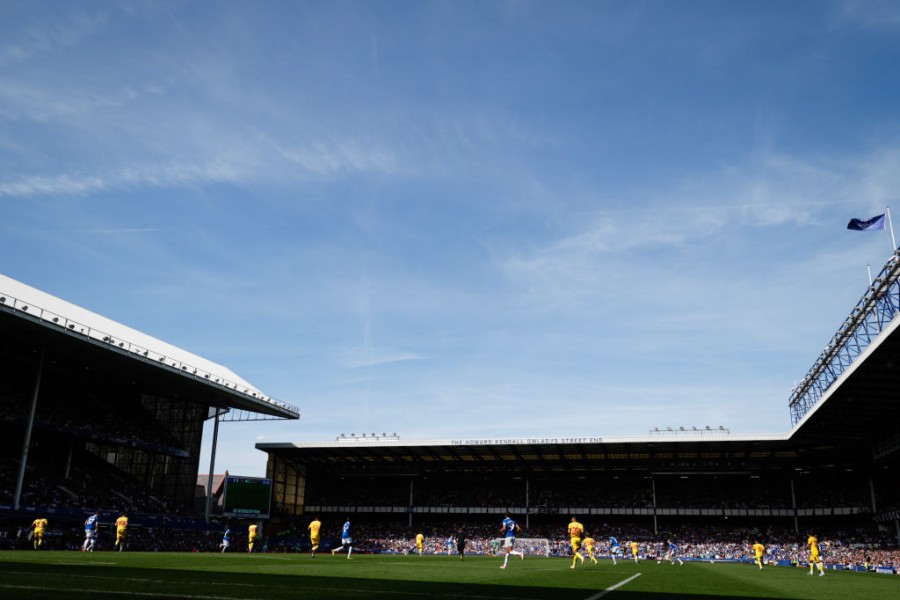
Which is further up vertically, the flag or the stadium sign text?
the flag

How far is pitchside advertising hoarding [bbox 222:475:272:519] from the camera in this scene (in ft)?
218

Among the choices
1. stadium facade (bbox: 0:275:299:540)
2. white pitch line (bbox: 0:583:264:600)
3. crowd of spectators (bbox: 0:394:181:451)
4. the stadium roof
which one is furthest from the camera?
crowd of spectators (bbox: 0:394:181:451)

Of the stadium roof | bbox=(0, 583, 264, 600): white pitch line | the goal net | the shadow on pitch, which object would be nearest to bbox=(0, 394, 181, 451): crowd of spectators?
the stadium roof

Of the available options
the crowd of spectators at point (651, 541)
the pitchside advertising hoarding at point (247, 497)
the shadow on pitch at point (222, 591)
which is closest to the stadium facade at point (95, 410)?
the pitchside advertising hoarding at point (247, 497)

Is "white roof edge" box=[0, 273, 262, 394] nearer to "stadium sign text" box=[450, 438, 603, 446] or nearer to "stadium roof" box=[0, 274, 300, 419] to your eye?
A: "stadium roof" box=[0, 274, 300, 419]

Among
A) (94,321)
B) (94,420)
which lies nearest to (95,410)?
(94,420)

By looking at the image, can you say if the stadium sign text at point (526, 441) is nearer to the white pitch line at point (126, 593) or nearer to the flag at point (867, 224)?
the flag at point (867, 224)

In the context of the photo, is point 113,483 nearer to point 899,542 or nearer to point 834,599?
point 834,599

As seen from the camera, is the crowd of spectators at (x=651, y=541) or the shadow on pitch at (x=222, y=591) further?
the crowd of spectators at (x=651, y=541)

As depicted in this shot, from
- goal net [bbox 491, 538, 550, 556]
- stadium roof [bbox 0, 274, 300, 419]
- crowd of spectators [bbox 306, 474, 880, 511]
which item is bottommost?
goal net [bbox 491, 538, 550, 556]

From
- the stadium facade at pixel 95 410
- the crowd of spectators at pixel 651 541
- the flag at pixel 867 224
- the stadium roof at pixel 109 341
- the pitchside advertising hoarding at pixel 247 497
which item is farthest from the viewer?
the pitchside advertising hoarding at pixel 247 497

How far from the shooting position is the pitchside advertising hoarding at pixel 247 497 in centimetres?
6656

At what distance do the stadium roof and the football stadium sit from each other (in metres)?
0.25

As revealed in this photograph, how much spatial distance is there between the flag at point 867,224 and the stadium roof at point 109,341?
48559 mm
